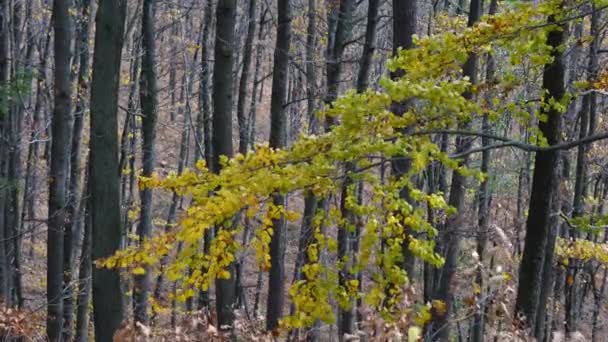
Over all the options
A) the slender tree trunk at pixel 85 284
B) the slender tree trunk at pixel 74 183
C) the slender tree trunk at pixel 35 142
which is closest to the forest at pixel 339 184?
the slender tree trunk at pixel 85 284

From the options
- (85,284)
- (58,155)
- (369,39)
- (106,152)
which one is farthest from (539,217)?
(85,284)

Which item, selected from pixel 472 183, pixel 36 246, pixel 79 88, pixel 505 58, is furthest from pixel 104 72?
pixel 36 246

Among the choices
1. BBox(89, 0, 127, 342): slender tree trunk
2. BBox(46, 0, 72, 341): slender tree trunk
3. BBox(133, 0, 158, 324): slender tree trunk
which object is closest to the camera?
BBox(89, 0, 127, 342): slender tree trunk

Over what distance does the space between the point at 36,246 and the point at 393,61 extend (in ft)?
74.6

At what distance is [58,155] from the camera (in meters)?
10.6

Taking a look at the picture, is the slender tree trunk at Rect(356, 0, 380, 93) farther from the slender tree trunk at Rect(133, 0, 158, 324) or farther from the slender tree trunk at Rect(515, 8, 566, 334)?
the slender tree trunk at Rect(515, 8, 566, 334)

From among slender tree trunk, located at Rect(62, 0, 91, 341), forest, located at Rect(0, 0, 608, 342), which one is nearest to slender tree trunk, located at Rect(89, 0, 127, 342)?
forest, located at Rect(0, 0, 608, 342)

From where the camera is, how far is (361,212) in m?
4.87

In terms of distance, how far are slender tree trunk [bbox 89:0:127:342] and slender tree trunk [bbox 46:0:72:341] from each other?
10.2ft

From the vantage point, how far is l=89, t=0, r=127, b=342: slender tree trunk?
7.22 metres

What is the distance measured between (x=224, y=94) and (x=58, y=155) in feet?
11.3

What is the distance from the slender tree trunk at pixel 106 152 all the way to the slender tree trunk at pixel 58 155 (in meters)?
3.11

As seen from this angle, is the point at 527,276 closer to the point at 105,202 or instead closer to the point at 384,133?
the point at 384,133

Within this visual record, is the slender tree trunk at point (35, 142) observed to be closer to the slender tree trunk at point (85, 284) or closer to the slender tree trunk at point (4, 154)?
the slender tree trunk at point (4, 154)
